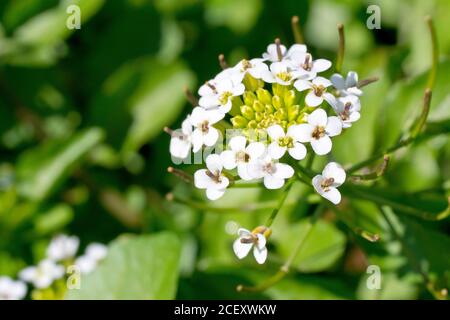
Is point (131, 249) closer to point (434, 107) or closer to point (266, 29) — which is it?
point (434, 107)

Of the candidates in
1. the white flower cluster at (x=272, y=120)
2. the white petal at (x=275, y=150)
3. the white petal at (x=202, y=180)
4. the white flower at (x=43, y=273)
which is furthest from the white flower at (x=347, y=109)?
the white flower at (x=43, y=273)

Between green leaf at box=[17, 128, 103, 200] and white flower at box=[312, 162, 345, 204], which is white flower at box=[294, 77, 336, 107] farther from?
green leaf at box=[17, 128, 103, 200]

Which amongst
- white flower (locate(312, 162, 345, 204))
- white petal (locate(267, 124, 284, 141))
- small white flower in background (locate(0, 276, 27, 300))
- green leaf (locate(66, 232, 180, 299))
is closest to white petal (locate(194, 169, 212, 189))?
white petal (locate(267, 124, 284, 141))

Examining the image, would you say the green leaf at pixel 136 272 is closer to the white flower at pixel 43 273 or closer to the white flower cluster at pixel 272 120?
the white flower at pixel 43 273

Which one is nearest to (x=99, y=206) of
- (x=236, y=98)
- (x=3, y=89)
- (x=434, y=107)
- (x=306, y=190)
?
(x=3, y=89)

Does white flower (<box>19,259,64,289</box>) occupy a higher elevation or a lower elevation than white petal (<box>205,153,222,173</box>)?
higher

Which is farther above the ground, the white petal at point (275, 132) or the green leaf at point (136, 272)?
the white petal at point (275, 132)

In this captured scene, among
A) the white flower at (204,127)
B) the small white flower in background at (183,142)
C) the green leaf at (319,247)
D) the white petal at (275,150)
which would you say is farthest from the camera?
the green leaf at (319,247)

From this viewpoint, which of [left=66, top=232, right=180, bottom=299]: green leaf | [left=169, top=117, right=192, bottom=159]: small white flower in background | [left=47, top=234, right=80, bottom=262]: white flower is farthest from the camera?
[left=47, top=234, right=80, bottom=262]: white flower
